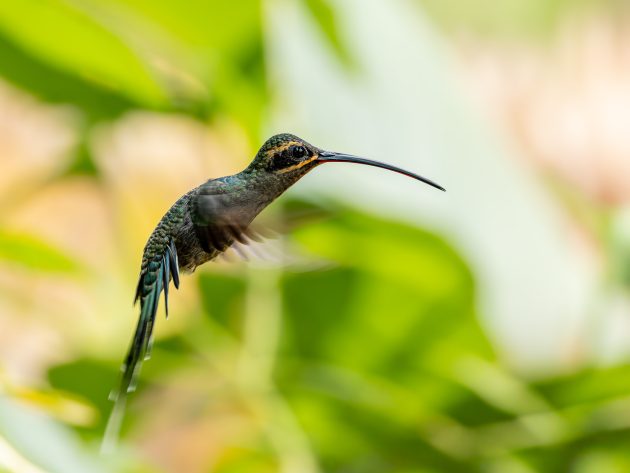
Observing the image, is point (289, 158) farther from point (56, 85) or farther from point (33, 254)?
point (56, 85)

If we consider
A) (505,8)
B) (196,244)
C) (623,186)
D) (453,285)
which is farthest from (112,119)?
(505,8)

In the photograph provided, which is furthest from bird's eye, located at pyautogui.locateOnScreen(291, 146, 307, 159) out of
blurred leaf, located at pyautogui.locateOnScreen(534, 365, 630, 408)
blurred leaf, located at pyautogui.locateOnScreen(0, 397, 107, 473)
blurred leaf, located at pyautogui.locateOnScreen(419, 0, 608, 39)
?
blurred leaf, located at pyautogui.locateOnScreen(419, 0, 608, 39)

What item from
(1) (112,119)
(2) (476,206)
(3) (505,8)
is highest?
(3) (505,8)

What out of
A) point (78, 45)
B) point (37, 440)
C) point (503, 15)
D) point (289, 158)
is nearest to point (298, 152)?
point (289, 158)

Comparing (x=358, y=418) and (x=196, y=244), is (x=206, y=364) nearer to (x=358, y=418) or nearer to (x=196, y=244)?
(x=358, y=418)

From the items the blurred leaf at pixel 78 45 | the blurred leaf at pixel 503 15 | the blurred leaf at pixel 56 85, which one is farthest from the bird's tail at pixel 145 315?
the blurred leaf at pixel 503 15

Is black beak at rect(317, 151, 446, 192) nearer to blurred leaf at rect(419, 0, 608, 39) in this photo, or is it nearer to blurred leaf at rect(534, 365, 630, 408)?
blurred leaf at rect(534, 365, 630, 408)
